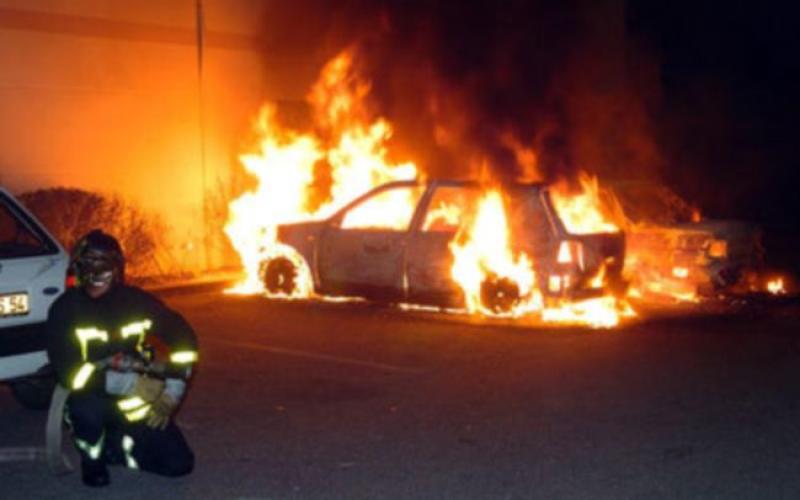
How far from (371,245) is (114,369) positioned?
669cm

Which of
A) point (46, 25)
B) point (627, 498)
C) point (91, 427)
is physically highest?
point (46, 25)

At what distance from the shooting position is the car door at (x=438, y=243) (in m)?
12.5

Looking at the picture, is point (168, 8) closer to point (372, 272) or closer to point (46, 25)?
point (46, 25)

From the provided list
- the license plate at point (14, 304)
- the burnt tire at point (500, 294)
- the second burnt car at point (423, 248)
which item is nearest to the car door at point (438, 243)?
the second burnt car at point (423, 248)

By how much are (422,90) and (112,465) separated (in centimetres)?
1417

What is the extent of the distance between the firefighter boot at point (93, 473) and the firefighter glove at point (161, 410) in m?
0.36

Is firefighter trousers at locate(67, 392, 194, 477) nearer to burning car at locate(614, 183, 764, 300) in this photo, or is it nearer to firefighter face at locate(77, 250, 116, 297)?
firefighter face at locate(77, 250, 116, 297)

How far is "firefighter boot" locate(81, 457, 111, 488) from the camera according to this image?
21.4ft

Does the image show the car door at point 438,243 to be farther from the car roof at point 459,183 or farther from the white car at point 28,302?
the white car at point 28,302

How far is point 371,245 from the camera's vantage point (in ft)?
42.8

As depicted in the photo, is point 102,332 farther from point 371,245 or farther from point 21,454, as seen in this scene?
point 371,245

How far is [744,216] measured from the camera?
25391mm

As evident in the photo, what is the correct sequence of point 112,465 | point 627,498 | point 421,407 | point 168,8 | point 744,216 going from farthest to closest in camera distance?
point 744,216 → point 168,8 → point 421,407 → point 112,465 → point 627,498

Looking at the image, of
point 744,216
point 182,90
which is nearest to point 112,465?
point 182,90
